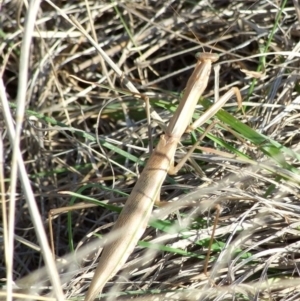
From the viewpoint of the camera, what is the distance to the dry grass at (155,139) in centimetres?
138

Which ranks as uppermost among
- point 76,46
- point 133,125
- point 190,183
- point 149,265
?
point 76,46

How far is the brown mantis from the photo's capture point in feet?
4.22

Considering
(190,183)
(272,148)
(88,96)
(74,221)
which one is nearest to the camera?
(272,148)

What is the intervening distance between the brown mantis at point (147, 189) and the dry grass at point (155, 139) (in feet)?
0.25

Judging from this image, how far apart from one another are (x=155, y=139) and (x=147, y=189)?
0.39m

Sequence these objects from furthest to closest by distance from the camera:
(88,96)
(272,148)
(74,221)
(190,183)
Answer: (88,96), (74,221), (190,183), (272,148)

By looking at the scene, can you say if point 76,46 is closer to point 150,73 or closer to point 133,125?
point 150,73

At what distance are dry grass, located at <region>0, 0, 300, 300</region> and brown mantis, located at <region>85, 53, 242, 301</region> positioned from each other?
3.0 inches

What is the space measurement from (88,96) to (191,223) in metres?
0.73

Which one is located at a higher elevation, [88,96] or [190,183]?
[88,96]

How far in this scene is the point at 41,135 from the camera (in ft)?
6.10

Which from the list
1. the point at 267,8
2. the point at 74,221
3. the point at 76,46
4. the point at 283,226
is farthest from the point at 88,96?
the point at 283,226

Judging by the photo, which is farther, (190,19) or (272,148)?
(190,19)

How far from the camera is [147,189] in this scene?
1380 millimetres
